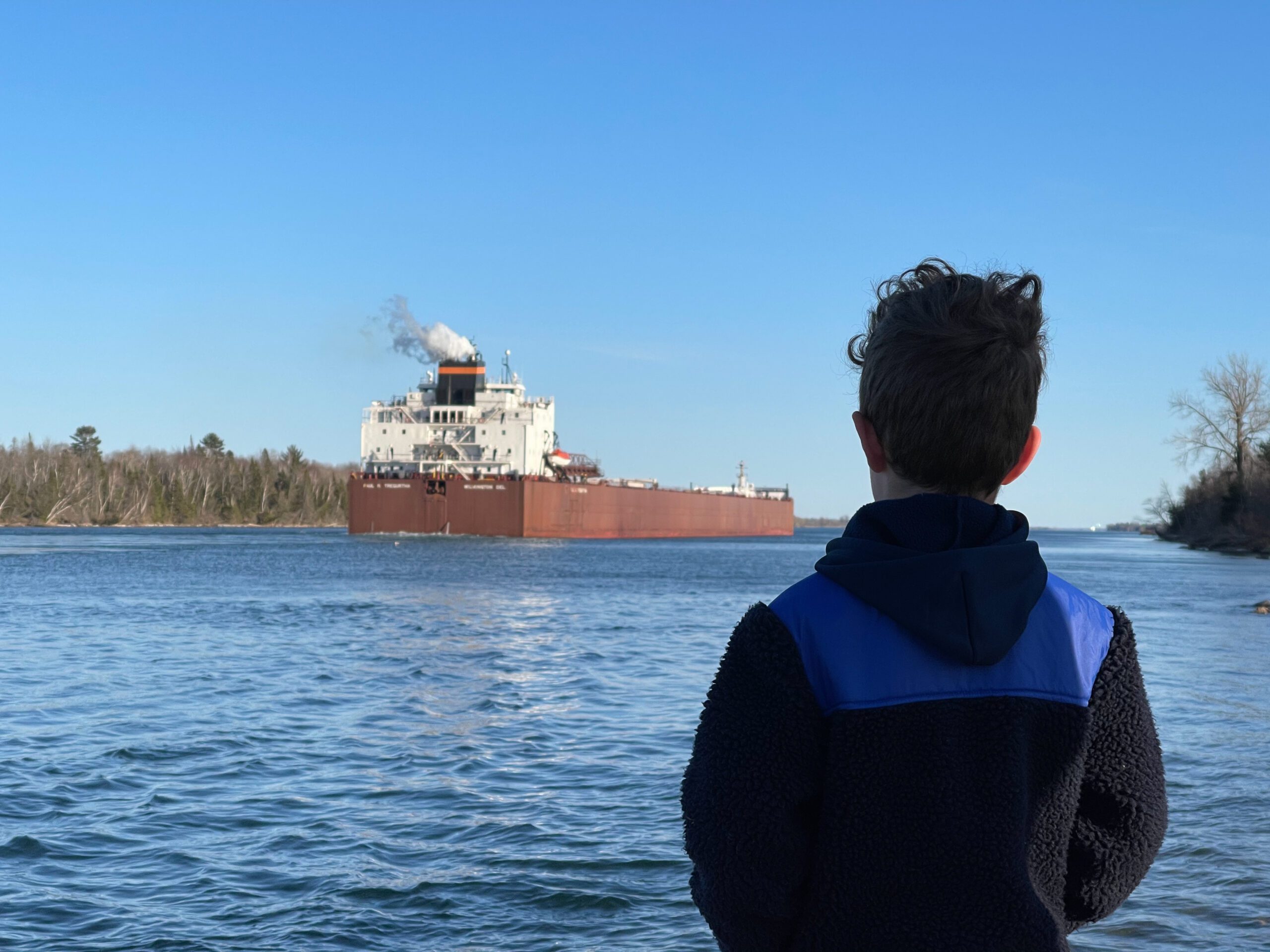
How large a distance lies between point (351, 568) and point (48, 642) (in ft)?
54.8

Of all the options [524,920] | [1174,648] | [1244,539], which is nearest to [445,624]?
[1174,648]

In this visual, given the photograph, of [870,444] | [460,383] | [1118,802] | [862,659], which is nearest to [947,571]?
[862,659]

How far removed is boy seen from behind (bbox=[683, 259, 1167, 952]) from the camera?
4.46 ft

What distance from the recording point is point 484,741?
889 cm

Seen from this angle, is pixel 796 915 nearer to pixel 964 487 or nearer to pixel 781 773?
pixel 781 773

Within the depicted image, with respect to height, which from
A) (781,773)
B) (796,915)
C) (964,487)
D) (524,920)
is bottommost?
(524,920)

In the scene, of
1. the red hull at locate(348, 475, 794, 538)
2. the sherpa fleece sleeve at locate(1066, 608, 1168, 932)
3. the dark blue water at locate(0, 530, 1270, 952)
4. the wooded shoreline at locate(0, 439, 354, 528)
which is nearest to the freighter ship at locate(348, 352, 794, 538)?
the red hull at locate(348, 475, 794, 538)

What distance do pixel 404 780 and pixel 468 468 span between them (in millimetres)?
43348

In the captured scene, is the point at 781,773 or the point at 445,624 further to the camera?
the point at 445,624

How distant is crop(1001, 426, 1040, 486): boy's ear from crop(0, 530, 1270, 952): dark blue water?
3887 mm

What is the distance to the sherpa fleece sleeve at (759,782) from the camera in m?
1.36

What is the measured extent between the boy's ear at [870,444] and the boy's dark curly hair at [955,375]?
12 mm

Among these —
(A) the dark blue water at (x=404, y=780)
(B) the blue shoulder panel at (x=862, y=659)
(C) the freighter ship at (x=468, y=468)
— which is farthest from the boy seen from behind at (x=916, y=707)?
(C) the freighter ship at (x=468, y=468)

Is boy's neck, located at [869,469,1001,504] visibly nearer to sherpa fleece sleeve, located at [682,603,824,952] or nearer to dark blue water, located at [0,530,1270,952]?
sherpa fleece sleeve, located at [682,603,824,952]
